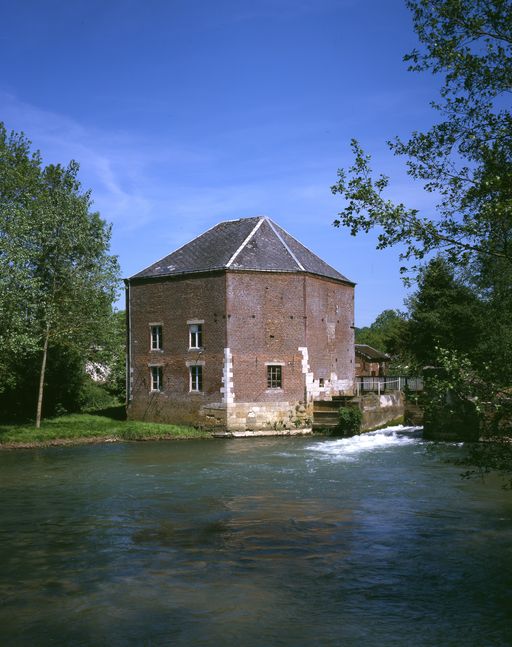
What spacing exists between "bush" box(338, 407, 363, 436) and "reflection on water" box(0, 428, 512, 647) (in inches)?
443

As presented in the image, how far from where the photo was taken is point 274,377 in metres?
33.8

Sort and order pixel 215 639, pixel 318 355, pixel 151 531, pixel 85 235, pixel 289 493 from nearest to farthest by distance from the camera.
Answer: pixel 215 639, pixel 151 531, pixel 289 493, pixel 85 235, pixel 318 355

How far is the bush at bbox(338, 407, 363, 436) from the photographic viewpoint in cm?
3225

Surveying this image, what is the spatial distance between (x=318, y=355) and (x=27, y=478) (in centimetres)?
1945

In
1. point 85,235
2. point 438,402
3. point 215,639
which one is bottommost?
point 215,639

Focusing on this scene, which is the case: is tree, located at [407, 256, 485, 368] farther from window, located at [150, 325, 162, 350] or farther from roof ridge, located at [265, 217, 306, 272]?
window, located at [150, 325, 162, 350]

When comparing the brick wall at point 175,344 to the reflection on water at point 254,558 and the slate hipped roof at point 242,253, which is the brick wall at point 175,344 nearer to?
the slate hipped roof at point 242,253

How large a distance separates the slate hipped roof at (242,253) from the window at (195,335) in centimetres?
291

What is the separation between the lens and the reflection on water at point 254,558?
8.07m

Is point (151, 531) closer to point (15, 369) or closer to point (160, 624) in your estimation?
point (160, 624)

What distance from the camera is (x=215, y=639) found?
7.69 m

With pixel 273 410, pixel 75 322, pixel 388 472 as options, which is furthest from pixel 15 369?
pixel 388 472

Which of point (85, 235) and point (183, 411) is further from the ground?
point (85, 235)

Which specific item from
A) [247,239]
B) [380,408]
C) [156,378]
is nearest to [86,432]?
[156,378]
